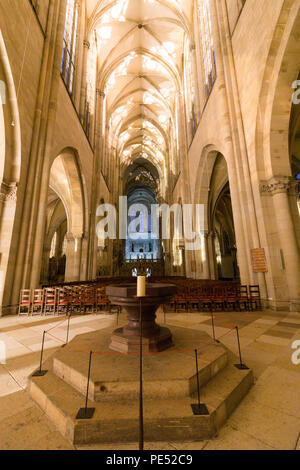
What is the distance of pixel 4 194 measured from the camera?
652 cm

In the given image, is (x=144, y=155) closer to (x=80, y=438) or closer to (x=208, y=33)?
(x=208, y=33)

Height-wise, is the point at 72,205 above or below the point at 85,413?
above

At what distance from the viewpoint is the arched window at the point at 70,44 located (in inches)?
416

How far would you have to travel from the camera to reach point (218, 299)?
21.7 ft

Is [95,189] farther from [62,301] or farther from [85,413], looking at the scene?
[85,413]

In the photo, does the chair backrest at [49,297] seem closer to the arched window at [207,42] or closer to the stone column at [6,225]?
the stone column at [6,225]

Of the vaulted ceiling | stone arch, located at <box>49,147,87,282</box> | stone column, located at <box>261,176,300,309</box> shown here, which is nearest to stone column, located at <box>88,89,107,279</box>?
stone arch, located at <box>49,147,87,282</box>

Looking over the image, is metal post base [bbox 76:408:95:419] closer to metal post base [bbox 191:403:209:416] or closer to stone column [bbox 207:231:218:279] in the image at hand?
metal post base [bbox 191:403:209:416]

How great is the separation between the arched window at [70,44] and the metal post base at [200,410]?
13235 millimetres

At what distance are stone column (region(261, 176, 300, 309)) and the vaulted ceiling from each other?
44.3ft

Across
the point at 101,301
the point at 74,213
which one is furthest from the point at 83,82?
the point at 101,301

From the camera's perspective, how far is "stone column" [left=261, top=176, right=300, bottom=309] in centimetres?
620

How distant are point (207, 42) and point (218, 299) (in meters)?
13.9
